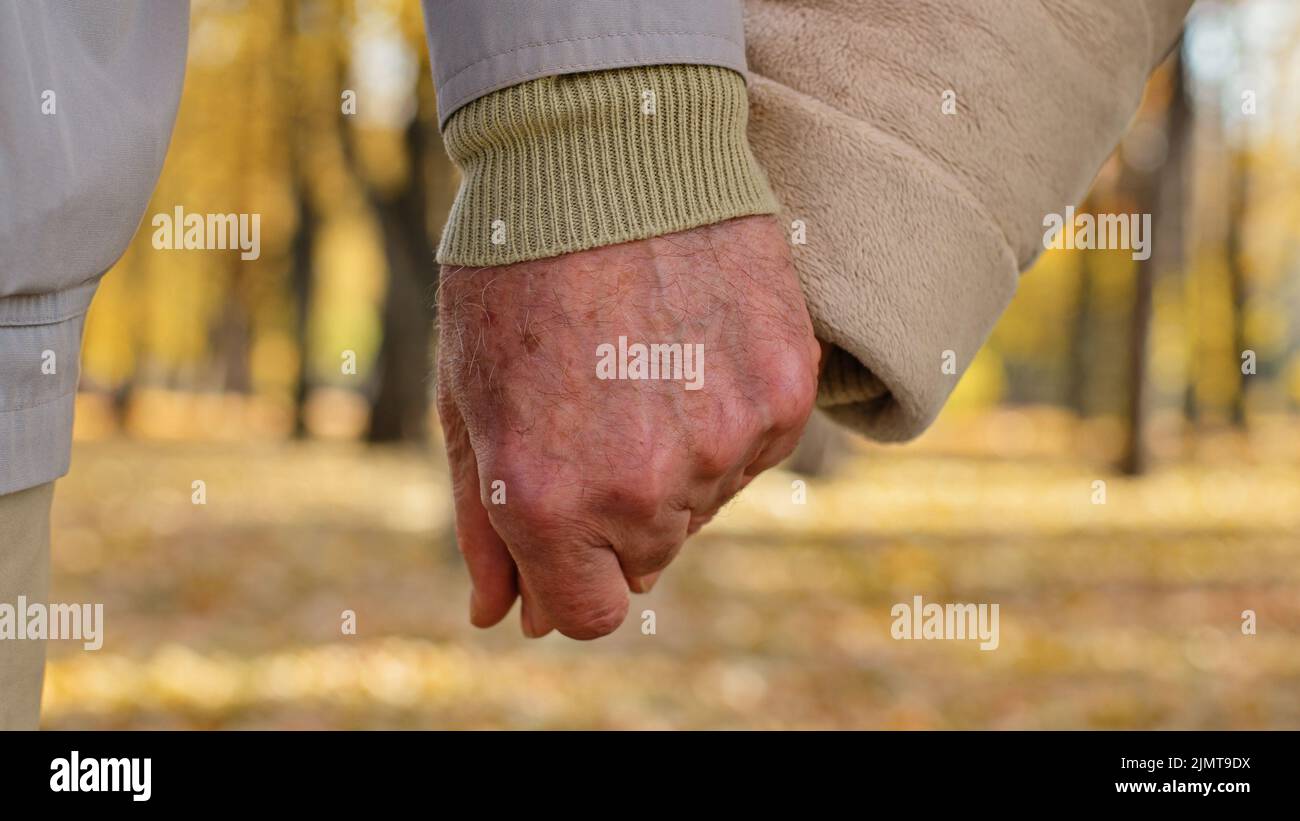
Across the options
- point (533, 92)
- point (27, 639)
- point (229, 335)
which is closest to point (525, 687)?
point (27, 639)

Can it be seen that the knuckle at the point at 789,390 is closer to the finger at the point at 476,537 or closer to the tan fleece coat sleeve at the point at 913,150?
the tan fleece coat sleeve at the point at 913,150

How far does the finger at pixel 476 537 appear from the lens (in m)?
1.44

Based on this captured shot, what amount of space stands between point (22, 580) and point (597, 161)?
0.81 meters

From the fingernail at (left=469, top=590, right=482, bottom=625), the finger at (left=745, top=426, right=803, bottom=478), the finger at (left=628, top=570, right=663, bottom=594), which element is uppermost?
the finger at (left=745, top=426, right=803, bottom=478)

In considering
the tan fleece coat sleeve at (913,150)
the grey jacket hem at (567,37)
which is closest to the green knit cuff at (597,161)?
the grey jacket hem at (567,37)

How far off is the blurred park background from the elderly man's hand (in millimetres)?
3460

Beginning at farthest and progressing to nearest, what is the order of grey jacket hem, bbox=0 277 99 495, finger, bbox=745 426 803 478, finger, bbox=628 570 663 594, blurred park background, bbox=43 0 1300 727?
blurred park background, bbox=43 0 1300 727, finger, bbox=628 570 663 594, finger, bbox=745 426 803 478, grey jacket hem, bbox=0 277 99 495

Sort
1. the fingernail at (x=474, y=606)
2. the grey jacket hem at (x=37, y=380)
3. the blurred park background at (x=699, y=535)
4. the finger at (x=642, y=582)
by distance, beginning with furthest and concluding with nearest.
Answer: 1. the blurred park background at (x=699, y=535)
2. the fingernail at (x=474, y=606)
3. the finger at (x=642, y=582)
4. the grey jacket hem at (x=37, y=380)

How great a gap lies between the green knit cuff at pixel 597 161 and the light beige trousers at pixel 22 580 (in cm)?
57

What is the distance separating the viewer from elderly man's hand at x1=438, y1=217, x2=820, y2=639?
1212 mm

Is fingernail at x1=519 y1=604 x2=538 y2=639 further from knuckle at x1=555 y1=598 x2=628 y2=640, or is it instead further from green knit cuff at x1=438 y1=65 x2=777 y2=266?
green knit cuff at x1=438 y1=65 x2=777 y2=266

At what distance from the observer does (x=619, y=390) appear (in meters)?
1.21

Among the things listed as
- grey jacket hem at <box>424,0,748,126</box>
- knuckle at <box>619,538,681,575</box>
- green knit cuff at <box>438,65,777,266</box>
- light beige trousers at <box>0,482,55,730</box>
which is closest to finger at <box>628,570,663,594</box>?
knuckle at <box>619,538,681,575</box>

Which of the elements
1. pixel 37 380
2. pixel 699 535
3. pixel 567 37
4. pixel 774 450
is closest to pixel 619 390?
pixel 774 450
